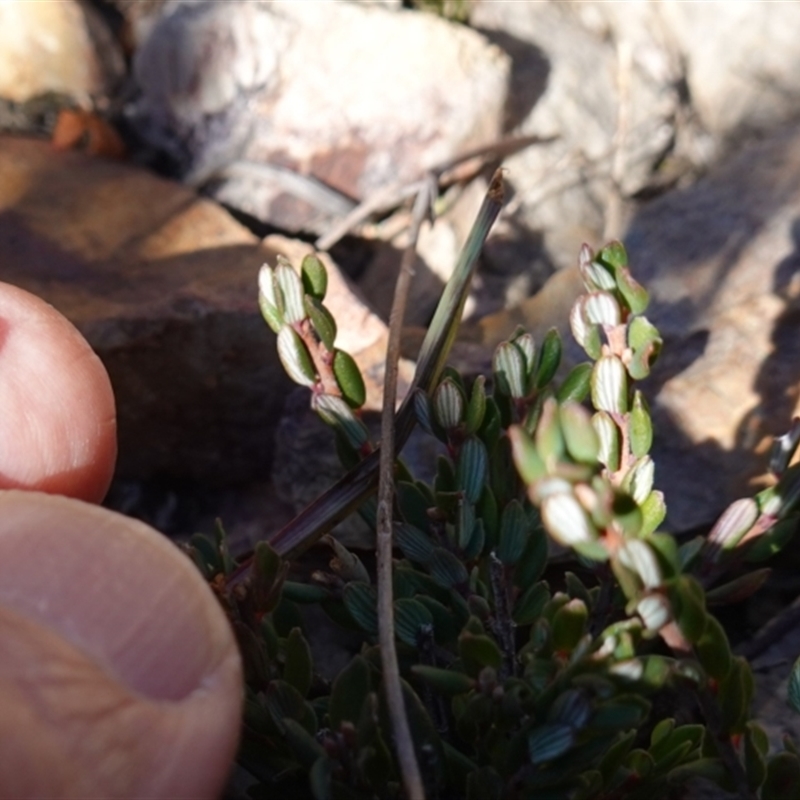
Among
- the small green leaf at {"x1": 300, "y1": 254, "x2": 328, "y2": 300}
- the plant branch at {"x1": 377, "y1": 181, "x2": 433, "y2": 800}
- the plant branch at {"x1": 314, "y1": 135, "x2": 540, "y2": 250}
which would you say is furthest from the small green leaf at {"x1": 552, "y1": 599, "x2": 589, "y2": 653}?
the plant branch at {"x1": 314, "y1": 135, "x2": 540, "y2": 250}

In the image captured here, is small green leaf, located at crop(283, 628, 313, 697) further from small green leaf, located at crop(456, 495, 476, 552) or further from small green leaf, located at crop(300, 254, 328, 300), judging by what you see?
small green leaf, located at crop(300, 254, 328, 300)

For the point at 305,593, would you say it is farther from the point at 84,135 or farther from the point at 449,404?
the point at 84,135

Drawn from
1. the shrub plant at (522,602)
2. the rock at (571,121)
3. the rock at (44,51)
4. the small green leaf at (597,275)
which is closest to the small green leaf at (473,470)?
the shrub plant at (522,602)

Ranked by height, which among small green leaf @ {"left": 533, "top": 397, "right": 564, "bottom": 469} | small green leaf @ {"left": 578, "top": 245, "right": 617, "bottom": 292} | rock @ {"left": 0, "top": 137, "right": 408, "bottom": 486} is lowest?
rock @ {"left": 0, "top": 137, "right": 408, "bottom": 486}

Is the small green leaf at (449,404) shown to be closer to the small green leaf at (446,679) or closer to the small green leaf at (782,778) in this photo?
the small green leaf at (446,679)

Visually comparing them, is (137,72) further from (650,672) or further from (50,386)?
(650,672)

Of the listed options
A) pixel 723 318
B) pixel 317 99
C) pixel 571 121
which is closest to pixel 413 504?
pixel 723 318

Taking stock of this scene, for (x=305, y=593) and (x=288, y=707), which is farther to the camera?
(x=305, y=593)
